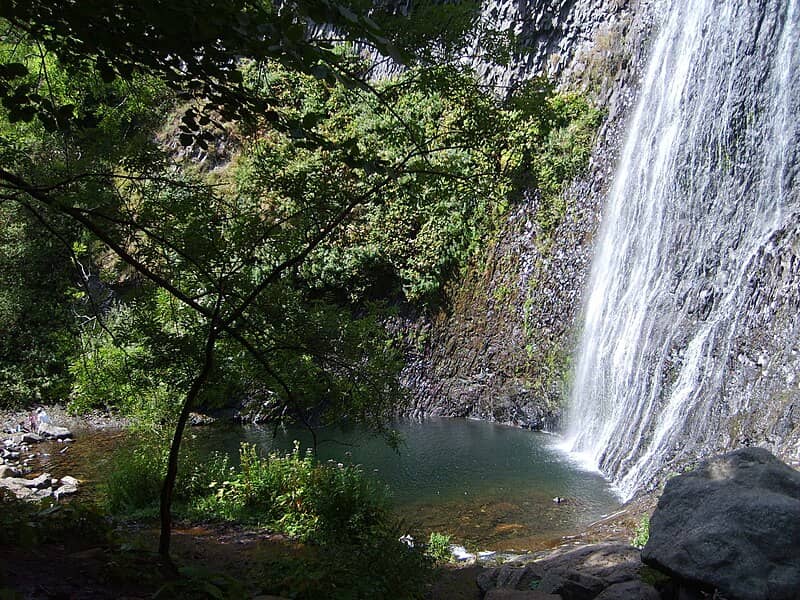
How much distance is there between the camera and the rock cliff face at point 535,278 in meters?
12.4

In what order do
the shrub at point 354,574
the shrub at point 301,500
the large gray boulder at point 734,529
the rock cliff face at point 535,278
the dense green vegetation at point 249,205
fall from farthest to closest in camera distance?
the rock cliff face at point 535,278 < the shrub at point 301,500 < the shrub at point 354,574 < the large gray boulder at point 734,529 < the dense green vegetation at point 249,205

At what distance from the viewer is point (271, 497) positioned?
6949 mm

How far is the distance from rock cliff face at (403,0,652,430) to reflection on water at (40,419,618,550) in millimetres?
794

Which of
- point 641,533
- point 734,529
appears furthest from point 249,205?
point 641,533

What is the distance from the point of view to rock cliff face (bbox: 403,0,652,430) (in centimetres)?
1239

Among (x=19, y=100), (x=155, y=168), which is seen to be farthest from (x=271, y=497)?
(x=19, y=100)

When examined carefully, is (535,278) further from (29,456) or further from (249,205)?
(29,456)

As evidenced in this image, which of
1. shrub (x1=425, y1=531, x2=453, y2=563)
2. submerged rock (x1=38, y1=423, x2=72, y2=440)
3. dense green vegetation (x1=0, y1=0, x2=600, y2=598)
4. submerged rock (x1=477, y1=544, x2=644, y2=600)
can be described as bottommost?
submerged rock (x1=38, y1=423, x2=72, y2=440)

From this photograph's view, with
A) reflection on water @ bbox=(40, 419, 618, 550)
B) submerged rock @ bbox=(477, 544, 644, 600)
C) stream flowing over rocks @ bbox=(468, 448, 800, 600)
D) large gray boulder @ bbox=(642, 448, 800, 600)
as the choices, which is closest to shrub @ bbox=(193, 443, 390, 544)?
reflection on water @ bbox=(40, 419, 618, 550)

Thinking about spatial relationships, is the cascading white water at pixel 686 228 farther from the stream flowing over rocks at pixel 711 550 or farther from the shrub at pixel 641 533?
the stream flowing over rocks at pixel 711 550

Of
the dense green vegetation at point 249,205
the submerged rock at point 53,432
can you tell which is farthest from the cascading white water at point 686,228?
the submerged rock at point 53,432

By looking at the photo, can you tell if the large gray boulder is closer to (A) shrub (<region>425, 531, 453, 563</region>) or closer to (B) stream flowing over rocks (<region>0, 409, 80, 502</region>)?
(A) shrub (<region>425, 531, 453, 563</region>)

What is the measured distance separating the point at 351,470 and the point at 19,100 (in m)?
4.70

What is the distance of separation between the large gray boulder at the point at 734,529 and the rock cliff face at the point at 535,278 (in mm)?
7698
